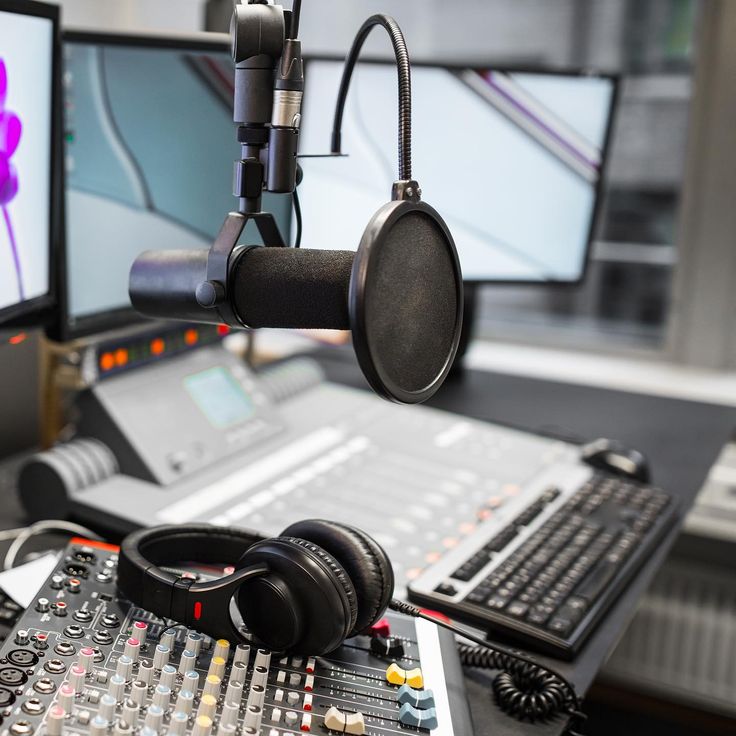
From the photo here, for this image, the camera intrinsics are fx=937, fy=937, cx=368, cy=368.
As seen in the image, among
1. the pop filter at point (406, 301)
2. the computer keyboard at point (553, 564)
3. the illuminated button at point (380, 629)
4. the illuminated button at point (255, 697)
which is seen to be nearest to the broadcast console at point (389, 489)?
the computer keyboard at point (553, 564)

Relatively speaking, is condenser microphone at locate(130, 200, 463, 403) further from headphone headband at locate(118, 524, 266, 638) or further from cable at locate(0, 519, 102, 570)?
cable at locate(0, 519, 102, 570)

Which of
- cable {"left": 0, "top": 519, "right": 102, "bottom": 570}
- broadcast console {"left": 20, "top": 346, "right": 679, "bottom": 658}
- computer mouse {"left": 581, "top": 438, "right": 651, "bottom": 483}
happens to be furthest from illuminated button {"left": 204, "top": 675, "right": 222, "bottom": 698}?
computer mouse {"left": 581, "top": 438, "right": 651, "bottom": 483}

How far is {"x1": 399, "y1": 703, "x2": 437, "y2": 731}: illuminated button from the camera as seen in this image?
2.13 ft

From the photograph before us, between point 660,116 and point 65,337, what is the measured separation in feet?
4.84

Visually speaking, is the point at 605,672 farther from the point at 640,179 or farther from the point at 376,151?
the point at 376,151

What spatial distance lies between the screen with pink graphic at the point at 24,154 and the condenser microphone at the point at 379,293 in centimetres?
36

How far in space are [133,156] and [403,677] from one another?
707mm

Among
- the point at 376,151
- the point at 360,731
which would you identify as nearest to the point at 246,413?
the point at 376,151

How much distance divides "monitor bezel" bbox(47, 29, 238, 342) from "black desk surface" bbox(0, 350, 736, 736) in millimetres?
218

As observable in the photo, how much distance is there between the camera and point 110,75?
107 cm

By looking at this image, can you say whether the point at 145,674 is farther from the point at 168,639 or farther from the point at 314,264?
the point at 314,264

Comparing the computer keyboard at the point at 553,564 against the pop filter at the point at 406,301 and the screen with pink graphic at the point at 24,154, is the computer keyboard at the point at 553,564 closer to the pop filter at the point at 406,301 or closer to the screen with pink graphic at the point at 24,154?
the pop filter at the point at 406,301

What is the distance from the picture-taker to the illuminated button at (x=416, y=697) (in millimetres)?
666

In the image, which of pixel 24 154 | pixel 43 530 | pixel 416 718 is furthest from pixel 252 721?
pixel 24 154
